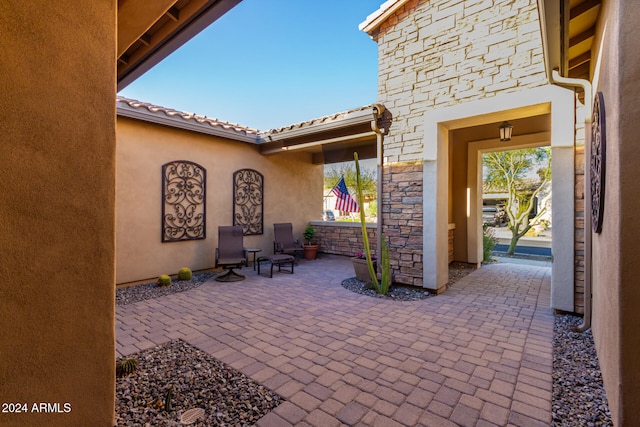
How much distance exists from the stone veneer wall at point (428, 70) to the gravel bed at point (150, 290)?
4.06 metres

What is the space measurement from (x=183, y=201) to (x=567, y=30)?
6.80 meters

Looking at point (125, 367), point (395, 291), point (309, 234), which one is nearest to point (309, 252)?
point (309, 234)

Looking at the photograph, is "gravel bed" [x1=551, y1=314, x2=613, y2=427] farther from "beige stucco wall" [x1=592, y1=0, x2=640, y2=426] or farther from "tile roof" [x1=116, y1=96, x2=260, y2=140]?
"tile roof" [x1=116, y1=96, x2=260, y2=140]

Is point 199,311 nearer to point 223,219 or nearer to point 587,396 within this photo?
point 223,219

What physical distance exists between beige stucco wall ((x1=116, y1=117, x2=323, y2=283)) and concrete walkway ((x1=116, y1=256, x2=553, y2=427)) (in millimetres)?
1464

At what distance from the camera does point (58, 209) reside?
1.45 meters

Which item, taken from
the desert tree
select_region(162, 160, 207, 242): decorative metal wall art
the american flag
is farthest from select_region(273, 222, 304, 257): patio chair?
the desert tree

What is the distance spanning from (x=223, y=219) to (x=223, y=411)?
18.8 ft

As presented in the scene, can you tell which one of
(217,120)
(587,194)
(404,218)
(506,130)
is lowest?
(404,218)

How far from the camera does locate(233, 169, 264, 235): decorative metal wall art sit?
773 cm

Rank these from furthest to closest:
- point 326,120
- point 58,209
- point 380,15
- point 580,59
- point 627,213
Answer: point 326,120 → point 380,15 → point 580,59 → point 627,213 → point 58,209

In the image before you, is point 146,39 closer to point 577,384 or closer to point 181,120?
point 181,120

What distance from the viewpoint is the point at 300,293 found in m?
5.22

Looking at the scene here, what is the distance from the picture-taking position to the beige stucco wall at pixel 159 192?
5727 millimetres
